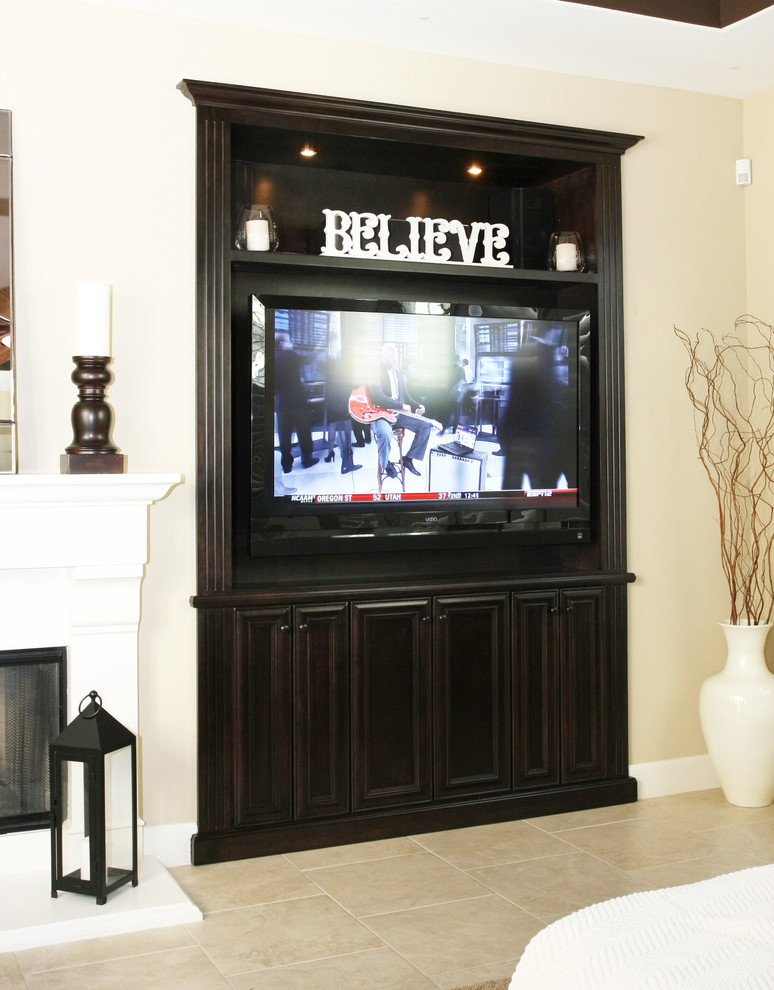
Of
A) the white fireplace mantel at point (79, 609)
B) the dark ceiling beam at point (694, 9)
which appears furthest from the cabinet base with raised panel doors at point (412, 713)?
the dark ceiling beam at point (694, 9)

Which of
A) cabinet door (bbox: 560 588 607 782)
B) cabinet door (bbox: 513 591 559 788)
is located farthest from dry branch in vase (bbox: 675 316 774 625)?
cabinet door (bbox: 513 591 559 788)

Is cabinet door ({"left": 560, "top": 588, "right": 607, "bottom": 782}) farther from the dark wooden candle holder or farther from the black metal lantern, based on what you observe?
the dark wooden candle holder

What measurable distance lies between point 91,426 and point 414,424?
1195mm

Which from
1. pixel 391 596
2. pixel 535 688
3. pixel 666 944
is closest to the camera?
pixel 666 944

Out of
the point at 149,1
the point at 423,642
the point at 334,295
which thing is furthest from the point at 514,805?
the point at 149,1

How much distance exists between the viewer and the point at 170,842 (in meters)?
3.42

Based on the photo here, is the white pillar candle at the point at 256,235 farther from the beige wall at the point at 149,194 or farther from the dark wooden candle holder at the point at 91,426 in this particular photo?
the dark wooden candle holder at the point at 91,426

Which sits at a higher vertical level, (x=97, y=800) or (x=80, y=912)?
(x=97, y=800)

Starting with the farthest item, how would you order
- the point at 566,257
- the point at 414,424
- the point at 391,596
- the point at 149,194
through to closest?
the point at 566,257, the point at 414,424, the point at 391,596, the point at 149,194

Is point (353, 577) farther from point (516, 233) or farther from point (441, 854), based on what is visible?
point (516, 233)

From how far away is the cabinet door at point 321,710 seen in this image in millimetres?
3535

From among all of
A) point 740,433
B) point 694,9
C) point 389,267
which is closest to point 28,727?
point 389,267

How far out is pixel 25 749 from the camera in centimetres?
327

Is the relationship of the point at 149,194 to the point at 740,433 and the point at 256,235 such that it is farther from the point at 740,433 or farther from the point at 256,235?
the point at 740,433
